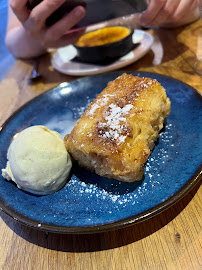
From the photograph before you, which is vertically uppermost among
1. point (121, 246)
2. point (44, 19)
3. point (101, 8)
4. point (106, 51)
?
A: point (44, 19)

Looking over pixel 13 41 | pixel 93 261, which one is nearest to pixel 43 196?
pixel 93 261

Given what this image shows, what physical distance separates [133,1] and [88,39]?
0.50m

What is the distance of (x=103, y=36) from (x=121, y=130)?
1330mm

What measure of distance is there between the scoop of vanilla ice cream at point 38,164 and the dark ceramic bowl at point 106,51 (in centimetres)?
96

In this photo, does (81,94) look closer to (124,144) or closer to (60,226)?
(124,144)

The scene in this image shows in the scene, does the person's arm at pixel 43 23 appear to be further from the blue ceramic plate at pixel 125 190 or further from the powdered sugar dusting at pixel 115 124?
the powdered sugar dusting at pixel 115 124

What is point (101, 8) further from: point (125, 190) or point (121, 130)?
point (125, 190)

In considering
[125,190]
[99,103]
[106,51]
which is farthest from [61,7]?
[125,190]

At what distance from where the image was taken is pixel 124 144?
0.99 metres

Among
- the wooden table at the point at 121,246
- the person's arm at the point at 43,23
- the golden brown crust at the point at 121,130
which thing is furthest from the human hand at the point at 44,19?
the wooden table at the point at 121,246

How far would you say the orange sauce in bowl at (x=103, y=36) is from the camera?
2004 millimetres

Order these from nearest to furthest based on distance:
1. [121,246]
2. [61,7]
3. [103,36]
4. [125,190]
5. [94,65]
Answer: [121,246], [125,190], [61,7], [94,65], [103,36]

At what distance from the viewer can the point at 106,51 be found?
183 cm

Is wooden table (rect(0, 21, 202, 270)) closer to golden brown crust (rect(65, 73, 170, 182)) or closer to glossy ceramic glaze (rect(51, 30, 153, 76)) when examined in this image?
golden brown crust (rect(65, 73, 170, 182))
